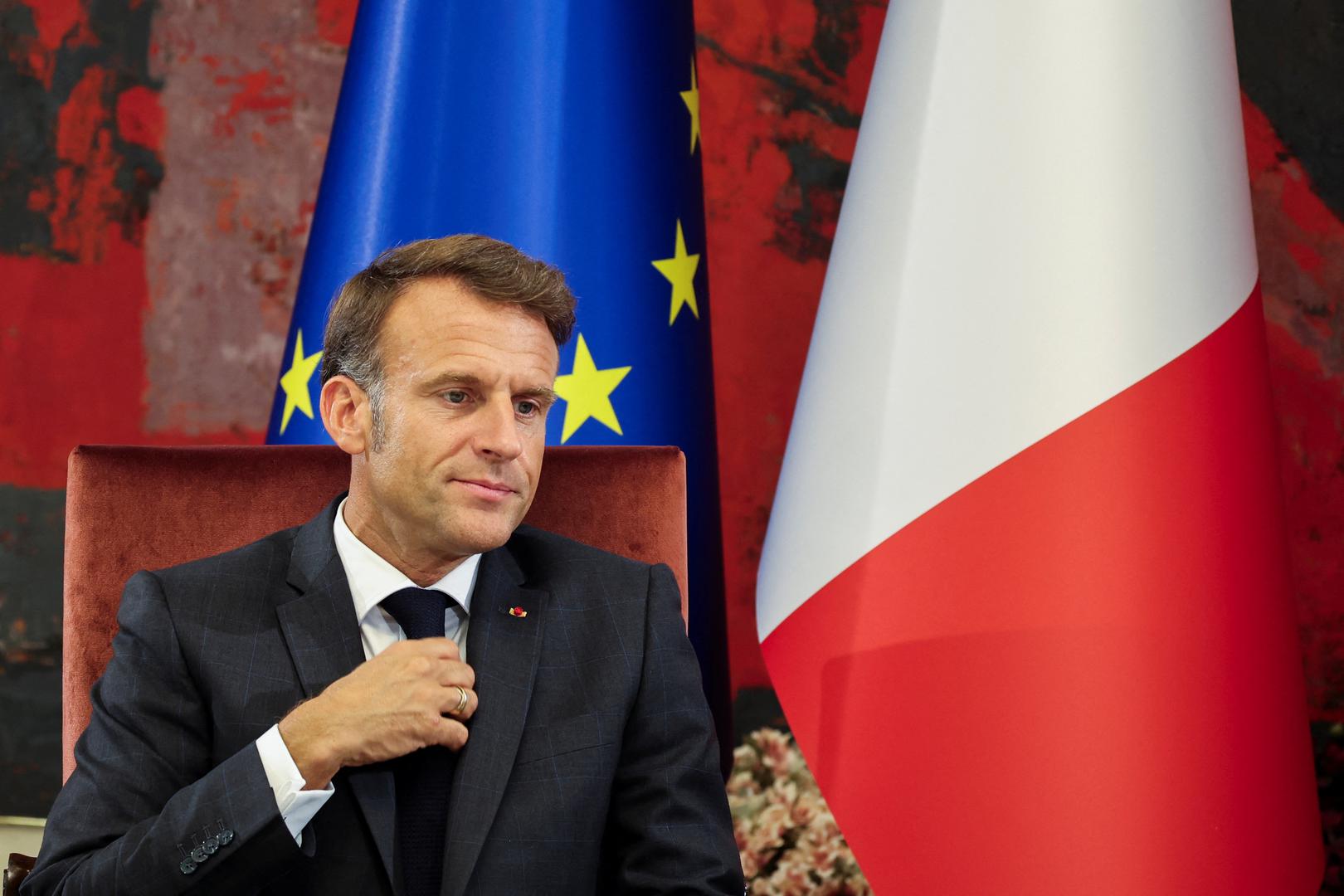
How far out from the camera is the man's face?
1354 millimetres

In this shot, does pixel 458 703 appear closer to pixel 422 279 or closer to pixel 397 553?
pixel 397 553

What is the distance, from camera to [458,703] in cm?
124

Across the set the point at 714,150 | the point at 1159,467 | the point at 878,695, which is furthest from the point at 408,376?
the point at 714,150

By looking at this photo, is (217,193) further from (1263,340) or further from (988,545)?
(1263,340)

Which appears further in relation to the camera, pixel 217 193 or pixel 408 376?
pixel 217 193

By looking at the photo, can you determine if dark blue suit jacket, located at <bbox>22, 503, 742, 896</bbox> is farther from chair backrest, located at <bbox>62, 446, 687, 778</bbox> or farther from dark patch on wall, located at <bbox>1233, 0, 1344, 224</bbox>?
dark patch on wall, located at <bbox>1233, 0, 1344, 224</bbox>

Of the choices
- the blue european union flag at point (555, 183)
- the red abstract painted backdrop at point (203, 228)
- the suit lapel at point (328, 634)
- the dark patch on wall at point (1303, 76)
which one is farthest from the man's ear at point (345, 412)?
the dark patch on wall at point (1303, 76)

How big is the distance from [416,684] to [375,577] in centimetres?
25

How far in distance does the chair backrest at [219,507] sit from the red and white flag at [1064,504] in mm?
377

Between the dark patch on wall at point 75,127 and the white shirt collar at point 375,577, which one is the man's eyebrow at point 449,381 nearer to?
the white shirt collar at point 375,577

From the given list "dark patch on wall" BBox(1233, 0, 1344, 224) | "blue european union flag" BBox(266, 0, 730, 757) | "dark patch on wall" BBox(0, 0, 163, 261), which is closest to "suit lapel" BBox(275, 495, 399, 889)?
"blue european union flag" BBox(266, 0, 730, 757)

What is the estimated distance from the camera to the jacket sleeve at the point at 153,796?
44.4 inches

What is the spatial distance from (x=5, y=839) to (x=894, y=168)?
239 centimetres

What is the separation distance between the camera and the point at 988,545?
1.74 metres
